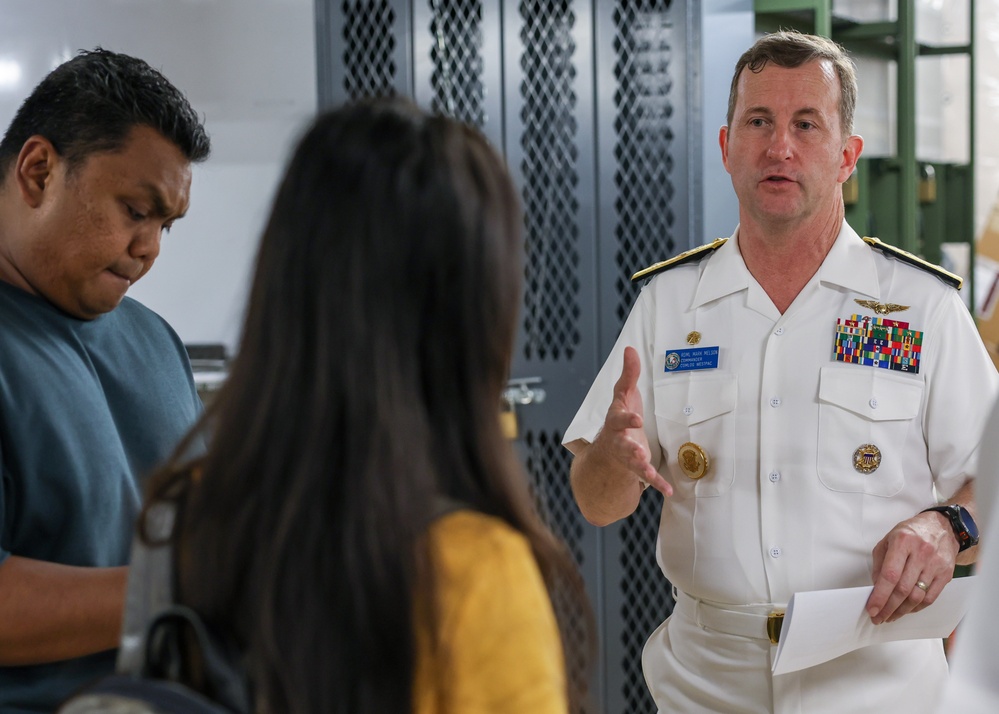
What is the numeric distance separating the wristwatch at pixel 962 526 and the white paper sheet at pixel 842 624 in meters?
0.07

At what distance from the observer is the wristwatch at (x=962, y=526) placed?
5.63 feet

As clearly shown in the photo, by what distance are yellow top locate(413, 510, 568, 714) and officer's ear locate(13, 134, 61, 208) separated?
0.84m

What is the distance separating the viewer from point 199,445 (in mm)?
1549

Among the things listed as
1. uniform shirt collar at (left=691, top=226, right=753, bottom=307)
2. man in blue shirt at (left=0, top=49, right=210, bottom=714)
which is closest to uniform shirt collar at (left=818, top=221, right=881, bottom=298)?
uniform shirt collar at (left=691, top=226, right=753, bottom=307)

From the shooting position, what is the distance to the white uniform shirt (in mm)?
1810

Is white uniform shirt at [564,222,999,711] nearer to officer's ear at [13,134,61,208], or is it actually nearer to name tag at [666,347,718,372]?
name tag at [666,347,718,372]

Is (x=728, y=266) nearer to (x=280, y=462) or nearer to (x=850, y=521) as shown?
(x=850, y=521)

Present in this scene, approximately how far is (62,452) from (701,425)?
110cm

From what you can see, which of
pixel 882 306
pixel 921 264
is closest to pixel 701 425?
pixel 882 306

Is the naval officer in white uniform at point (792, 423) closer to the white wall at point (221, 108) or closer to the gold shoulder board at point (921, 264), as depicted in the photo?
the gold shoulder board at point (921, 264)

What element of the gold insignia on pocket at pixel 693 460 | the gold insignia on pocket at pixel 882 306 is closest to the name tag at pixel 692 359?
the gold insignia on pocket at pixel 693 460

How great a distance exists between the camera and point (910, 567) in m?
1.66

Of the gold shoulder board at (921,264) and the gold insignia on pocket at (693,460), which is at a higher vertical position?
the gold shoulder board at (921,264)

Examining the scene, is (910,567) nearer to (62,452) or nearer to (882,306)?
(882,306)
